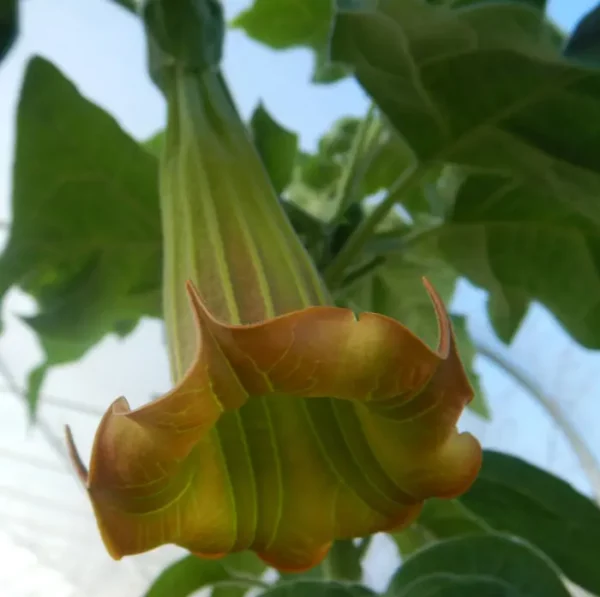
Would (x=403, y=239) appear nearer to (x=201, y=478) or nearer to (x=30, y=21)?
(x=201, y=478)

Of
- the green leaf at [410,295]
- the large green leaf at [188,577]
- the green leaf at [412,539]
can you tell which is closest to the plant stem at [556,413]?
the green leaf at [410,295]

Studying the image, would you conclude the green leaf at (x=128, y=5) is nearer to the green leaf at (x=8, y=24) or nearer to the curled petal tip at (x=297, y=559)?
the green leaf at (x=8, y=24)

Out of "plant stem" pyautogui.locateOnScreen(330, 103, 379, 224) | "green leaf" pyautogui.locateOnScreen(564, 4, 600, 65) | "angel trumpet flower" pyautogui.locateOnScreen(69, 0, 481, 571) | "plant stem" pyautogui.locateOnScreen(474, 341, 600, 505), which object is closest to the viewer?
"angel trumpet flower" pyautogui.locateOnScreen(69, 0, 481, 571)

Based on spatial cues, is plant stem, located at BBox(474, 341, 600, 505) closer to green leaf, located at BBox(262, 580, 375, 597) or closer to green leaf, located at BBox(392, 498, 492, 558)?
green leaf, located at BBox(392, 498, 492, 558)

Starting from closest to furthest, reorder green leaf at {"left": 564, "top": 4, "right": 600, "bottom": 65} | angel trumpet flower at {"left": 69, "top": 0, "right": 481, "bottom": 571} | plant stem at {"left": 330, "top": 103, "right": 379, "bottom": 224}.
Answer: angel trumpet flower at {"left": 69, "top": 0, "right": 481, "bottom": 571}, green leaf at {"left": 564, "top": 4, "right": 600, "bottom": 65}, plant stem at {"left": 330, "top": 103, "right": 379, "bottom": 224}

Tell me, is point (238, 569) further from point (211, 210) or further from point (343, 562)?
point (211, 210)

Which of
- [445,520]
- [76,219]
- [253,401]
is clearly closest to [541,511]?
[445,520]

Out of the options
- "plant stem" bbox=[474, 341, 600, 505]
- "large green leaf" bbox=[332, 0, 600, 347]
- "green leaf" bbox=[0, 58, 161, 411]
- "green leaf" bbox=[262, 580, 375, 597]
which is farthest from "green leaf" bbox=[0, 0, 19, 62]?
"plant stem" bbox=[474, 341, 600, 505]
